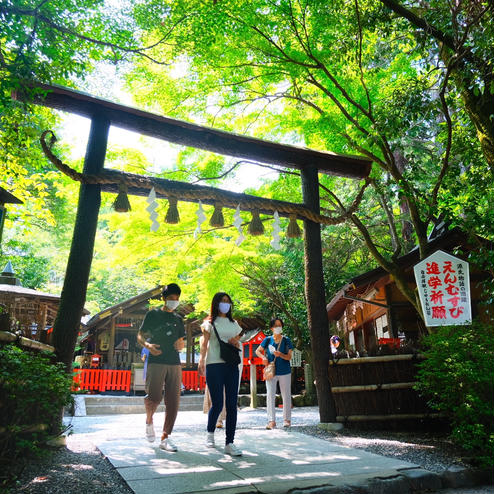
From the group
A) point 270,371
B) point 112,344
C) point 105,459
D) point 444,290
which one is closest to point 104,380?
point 112,344

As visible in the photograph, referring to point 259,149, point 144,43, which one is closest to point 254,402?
point 259,149

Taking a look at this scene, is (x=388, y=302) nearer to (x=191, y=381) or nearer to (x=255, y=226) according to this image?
(x=255, y=226)

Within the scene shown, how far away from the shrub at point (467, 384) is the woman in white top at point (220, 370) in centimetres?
270

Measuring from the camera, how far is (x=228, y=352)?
205 inches

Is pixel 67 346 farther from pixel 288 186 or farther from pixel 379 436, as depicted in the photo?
pixel 288 186

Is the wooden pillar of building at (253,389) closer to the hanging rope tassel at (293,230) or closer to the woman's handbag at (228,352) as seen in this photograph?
the hanging rope tassel at (293,230)

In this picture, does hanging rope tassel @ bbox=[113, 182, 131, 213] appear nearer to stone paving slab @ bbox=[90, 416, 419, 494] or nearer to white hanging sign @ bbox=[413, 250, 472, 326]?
stone paving slab @ bbox=[90, 416, 419, 494]

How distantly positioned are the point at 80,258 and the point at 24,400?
2.39 metres

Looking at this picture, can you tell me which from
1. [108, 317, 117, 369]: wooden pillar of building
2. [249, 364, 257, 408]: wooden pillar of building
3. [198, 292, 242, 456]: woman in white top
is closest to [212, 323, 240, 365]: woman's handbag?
[198, 292, 242, 456]: woman in white top

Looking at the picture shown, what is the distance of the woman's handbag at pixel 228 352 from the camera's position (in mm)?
5191

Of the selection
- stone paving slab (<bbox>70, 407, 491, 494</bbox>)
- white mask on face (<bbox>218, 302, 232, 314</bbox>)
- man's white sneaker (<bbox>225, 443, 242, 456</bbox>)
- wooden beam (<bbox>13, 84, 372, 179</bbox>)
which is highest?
wooden beam (<bbox>13, 84, 372, 179</bbox>)

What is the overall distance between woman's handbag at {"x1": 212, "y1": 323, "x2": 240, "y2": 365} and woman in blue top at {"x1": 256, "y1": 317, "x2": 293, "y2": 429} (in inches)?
105

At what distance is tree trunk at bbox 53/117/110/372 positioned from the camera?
589 centimetres

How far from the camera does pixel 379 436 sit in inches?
260
